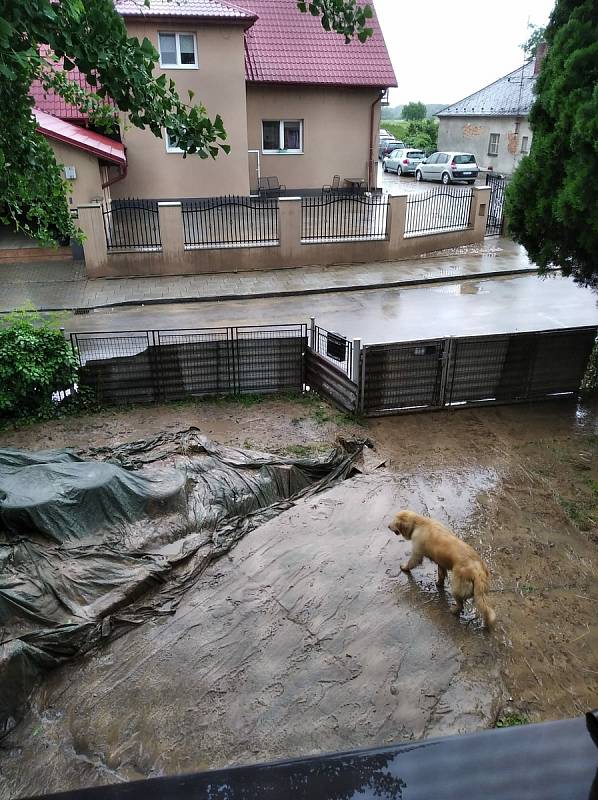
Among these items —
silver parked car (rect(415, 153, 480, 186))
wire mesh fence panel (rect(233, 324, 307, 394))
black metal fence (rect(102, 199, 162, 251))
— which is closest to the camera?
wire mesh fence panel (rect(233, 324, 307, 394))

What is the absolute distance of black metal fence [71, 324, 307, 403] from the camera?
389 inches

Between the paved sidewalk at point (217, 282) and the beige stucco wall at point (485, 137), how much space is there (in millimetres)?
18926

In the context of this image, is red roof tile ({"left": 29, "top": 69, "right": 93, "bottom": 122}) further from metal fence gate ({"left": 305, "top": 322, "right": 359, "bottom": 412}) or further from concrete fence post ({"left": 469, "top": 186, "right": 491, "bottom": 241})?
metal fence gate ({"left": 305, "top": 322, "right": 359, "bottom": 412})

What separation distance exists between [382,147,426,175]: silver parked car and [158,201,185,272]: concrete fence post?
2349cm

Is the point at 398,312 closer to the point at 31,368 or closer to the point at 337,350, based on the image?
the point at 337,350

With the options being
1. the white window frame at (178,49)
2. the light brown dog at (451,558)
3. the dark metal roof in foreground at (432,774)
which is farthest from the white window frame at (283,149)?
the dark metal roof in foreground at (432,774)

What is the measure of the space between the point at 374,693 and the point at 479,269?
52.1 feet

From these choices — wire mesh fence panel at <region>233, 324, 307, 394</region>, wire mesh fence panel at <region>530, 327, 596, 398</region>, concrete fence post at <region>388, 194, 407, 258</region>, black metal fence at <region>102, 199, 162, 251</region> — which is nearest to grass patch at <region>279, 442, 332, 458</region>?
wire mesh fence panel at <region>233, 324, 307, 394</region>

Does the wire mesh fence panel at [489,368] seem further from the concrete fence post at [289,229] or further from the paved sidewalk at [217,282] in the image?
the concrete fence post at [289,229]

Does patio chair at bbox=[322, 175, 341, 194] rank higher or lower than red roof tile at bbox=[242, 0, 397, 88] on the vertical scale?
lower

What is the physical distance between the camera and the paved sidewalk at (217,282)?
51.5ft

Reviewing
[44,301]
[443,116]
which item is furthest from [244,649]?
[443,116]

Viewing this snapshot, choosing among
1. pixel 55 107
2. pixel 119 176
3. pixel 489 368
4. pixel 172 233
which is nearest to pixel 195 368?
pixel 489 368

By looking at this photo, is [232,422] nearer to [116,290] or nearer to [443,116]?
[116,290]
